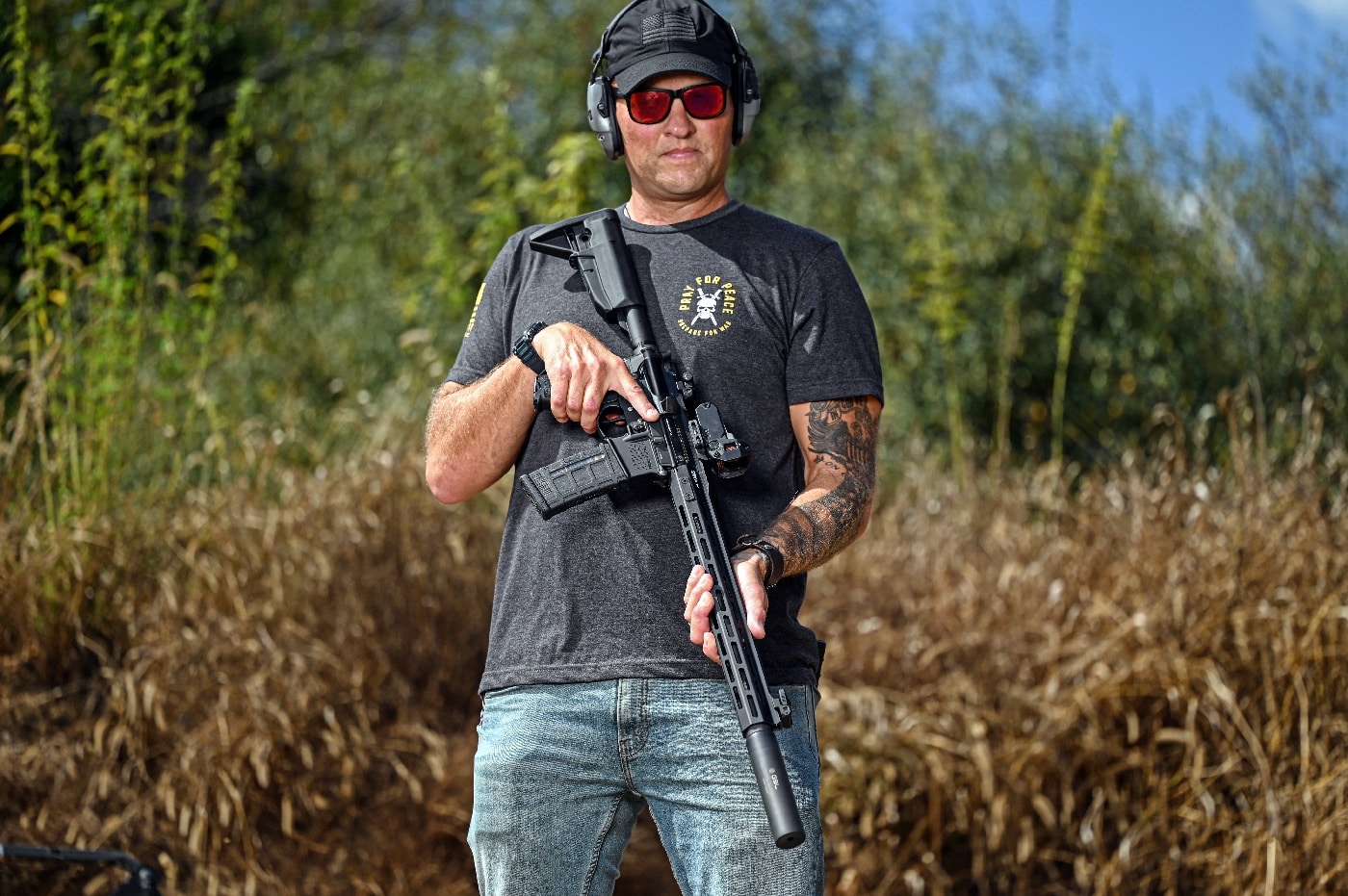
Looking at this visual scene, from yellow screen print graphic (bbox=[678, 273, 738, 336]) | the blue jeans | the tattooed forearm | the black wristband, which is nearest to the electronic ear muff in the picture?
yellow screen print graphic (bbox=[678, 273, 738, 336])

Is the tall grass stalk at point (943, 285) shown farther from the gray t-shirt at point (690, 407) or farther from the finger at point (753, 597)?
the finger at point (753, 597)

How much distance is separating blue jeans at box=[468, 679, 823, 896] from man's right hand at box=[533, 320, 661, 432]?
1.38 ft

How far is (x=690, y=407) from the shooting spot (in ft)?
7.29

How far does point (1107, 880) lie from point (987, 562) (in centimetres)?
150

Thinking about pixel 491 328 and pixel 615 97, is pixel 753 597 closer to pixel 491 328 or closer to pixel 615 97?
pixel 491 328

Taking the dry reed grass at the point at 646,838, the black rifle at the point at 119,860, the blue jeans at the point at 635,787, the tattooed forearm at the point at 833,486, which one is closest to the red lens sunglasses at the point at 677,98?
the tattooed forearm at the point at 833,486

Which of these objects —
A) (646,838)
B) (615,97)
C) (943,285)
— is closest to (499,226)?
(943,285)

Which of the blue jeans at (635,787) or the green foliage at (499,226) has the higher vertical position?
the green foliage at (499,226)

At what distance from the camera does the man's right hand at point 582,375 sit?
84.4 inches

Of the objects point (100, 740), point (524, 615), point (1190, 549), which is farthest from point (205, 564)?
point (1190, 549)

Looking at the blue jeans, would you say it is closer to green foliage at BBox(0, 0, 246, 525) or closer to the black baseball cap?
the black baseball cap

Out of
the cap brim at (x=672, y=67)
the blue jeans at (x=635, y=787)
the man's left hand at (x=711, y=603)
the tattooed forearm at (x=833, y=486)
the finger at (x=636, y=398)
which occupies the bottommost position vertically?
the blue jeans at (x=635, y=787)

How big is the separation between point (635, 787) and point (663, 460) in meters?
0.51

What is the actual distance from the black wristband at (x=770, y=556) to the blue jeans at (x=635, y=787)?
7.6 inches
